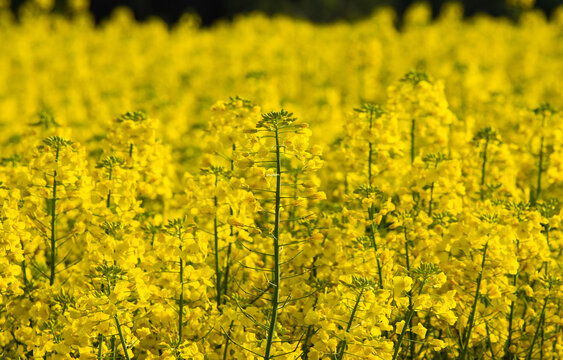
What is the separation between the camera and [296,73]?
12.6m

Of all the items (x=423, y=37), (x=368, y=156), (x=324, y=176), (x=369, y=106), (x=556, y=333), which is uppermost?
(x=423, y=37)

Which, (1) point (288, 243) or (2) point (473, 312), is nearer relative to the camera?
(2) point (473, 312)

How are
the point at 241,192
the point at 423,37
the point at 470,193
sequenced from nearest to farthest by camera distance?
1. the point at 241,192
2. the point at 470,193
3. the point at 423,37

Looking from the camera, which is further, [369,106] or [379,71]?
[379,71]

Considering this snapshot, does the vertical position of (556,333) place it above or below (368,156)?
below

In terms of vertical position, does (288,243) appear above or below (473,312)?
above

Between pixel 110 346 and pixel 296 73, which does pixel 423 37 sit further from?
pixel 110 346

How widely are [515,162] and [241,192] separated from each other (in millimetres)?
2579

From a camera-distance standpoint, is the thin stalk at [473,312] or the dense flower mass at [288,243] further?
the thin stalk at [473,312]

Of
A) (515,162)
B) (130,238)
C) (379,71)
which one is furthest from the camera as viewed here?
(379,71)

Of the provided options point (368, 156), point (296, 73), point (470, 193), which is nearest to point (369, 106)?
point (368, 156)

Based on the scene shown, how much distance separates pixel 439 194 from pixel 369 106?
0.65 metres

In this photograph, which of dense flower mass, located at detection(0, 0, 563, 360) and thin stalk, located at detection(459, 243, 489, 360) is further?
thin stalk, located at detection(459, 243, 489, 360)

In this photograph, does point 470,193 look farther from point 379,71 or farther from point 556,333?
point 379,71
